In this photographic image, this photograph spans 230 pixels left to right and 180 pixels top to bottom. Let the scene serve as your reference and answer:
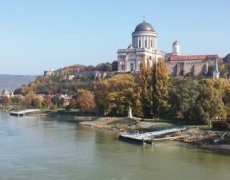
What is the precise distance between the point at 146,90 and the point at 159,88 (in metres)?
1.13

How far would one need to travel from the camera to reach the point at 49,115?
51156 mm

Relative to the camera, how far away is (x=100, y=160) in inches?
835

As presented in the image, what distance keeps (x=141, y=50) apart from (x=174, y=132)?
4269 cm

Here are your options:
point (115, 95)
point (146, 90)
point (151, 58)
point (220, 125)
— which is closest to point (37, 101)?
point (151, 58)

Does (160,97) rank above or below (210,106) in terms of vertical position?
above

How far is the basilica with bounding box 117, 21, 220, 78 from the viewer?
68.2 m

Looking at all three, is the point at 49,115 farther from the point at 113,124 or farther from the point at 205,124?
the point at 205,124

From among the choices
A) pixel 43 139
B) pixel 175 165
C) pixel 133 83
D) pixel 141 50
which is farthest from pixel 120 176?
pixel 141 50

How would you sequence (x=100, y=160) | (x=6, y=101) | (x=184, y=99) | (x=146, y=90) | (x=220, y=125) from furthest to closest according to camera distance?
(x=6, y=101)
(x=146, y=90)
(x=184, y=99)
(x=220, y=125)
(x=100, y=160)

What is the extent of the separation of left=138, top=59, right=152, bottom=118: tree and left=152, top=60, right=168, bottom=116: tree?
366mm

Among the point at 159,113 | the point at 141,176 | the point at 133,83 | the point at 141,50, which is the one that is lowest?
the point at 141,176

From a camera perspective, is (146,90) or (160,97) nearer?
(160,97)

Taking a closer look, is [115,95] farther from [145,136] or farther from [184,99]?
[145,136]

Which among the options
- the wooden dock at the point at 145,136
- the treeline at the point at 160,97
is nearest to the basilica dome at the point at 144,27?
the treeline at the point at 160,97
